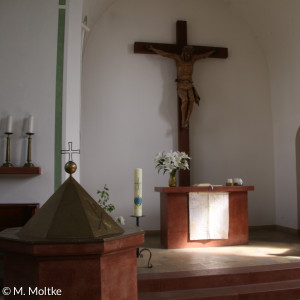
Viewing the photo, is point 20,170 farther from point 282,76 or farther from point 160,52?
point 282,76

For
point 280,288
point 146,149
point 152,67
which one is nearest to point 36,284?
point 280,288

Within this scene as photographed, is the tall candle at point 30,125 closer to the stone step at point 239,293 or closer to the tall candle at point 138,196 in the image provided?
the tall candle at point 138,196

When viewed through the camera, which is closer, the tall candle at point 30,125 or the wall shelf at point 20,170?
the wall shelf at point 20,170

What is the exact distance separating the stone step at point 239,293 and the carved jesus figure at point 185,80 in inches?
139

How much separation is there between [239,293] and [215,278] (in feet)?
0.97

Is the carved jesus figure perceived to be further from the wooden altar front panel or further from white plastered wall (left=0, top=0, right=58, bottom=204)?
white plastered wall (left=0, top=0, right=58, bottom=204)

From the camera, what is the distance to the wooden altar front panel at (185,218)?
5180mm

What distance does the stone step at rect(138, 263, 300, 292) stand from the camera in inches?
138

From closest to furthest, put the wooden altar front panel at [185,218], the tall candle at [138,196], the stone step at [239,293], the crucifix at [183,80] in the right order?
1. the stone step at [239,293]
2. the tall candle at [138,196]
3. the wooden altar front panel at [185,218]
4. the crucifix at [183,80]

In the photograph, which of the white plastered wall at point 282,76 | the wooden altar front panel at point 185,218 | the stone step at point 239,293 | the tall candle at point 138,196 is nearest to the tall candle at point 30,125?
the tall candle at point 138,196

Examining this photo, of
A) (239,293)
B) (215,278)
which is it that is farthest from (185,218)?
(239,293)

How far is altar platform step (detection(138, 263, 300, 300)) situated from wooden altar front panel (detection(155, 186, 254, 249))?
139cm

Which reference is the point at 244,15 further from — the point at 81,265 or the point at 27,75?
the point at 81,265

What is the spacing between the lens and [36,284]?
1129mm
